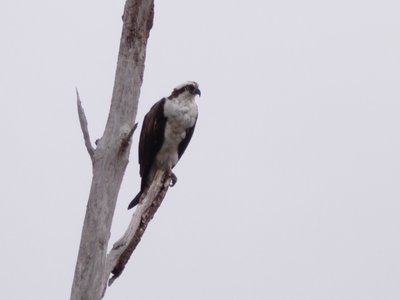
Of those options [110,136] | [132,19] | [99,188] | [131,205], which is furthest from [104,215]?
[131,205]

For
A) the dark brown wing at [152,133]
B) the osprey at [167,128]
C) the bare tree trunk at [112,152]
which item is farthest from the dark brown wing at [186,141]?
the bare tree trunk at [112,152]

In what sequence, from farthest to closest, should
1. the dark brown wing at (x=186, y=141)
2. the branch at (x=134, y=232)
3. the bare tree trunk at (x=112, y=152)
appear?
the dark brown wing at (x=186, y=141) < the branch at (x=134, y=232) < the bare tree trunk at (x=112, y=152)

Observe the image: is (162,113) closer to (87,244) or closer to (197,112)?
(197,112)

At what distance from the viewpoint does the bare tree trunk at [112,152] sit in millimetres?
5637

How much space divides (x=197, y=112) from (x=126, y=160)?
3.17 metres

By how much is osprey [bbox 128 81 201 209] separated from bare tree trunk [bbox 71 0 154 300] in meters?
2.72

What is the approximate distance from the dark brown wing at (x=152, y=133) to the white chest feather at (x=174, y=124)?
0.17 ft

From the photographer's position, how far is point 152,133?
29.3 feet

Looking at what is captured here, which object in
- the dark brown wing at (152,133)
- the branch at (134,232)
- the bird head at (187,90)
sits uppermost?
the bird head at (187,90)

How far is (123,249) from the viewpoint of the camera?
6.10 metres

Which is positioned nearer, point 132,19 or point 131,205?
point 132,19

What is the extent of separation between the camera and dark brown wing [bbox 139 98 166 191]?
351 inches

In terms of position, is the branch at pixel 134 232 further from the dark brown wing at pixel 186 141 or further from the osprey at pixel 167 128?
the dark brown wing at pixel 186 141

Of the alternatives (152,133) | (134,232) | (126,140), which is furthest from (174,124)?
(126,140)
